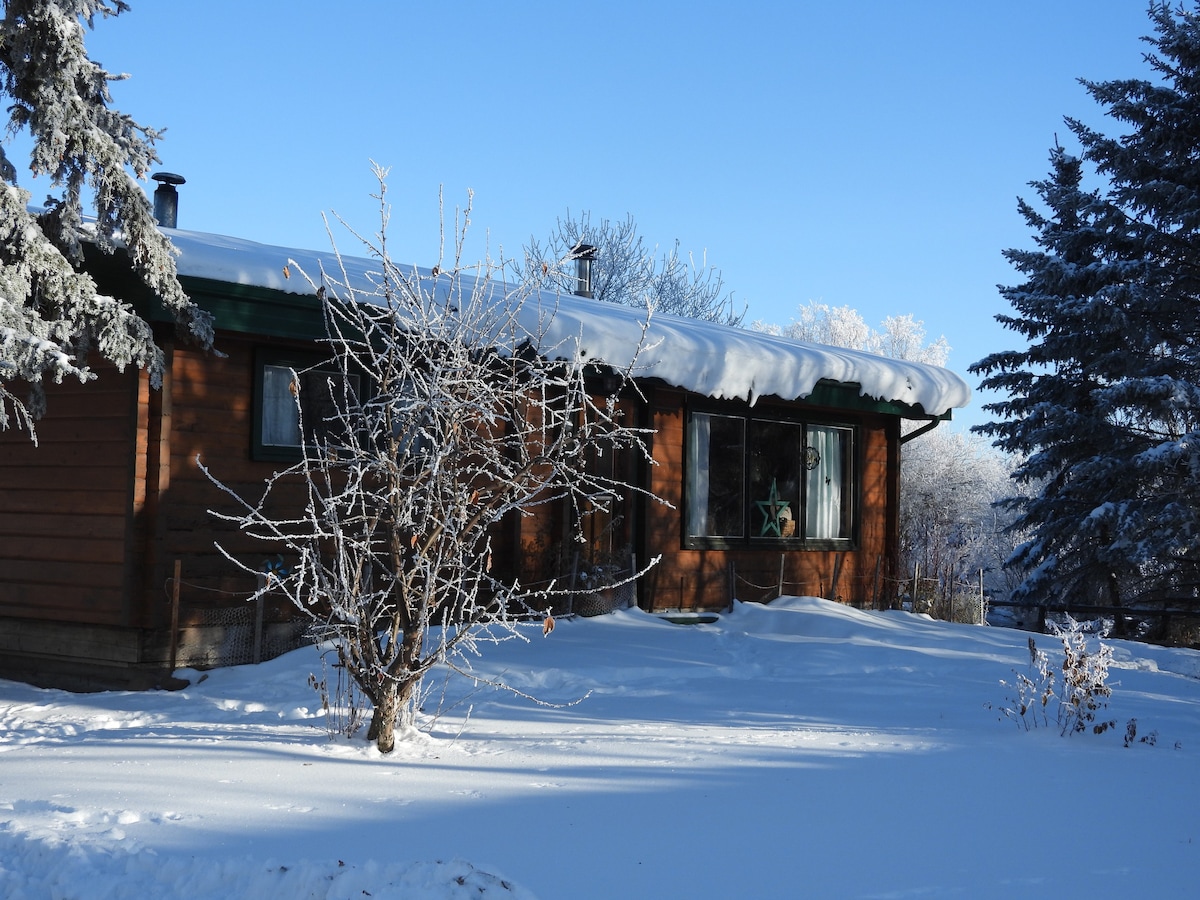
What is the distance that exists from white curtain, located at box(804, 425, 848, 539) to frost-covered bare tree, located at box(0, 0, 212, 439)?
7.59 m

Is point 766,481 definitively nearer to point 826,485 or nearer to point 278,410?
point 826,485

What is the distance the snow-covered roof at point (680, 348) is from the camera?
28.7 ft

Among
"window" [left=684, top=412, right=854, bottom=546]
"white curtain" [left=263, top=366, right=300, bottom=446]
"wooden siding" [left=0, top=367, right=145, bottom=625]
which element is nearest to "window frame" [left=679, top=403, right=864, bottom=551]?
"window" [left=684, top=412, right=854, bottom=546]

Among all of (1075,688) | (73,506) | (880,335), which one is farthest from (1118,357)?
(880,335)

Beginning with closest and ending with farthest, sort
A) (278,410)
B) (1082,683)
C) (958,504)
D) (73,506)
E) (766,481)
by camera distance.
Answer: (1082,683)
(73,506)
(278,410)
(766,481)
(958,504)

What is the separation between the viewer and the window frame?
11969 mm

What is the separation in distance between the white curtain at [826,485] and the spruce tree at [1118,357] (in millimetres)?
5283

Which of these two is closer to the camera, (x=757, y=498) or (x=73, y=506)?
(x=73, y=506)

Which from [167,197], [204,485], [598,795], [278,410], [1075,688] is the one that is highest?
[167,197]

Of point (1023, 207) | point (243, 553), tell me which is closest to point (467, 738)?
point (243, 553)

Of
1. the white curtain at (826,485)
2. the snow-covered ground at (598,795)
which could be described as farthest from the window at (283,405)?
the white curtain at (826,485)

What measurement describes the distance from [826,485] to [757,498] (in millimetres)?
1107

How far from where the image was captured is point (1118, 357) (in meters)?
17.8

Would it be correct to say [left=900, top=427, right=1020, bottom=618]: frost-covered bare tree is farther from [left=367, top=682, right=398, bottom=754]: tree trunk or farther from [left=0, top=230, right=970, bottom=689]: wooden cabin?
[left=367, top=682, right=398, bottom=754]: tree trunk
